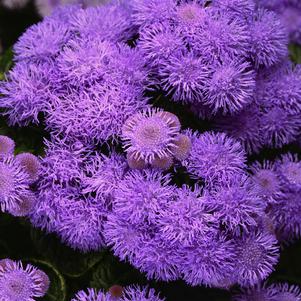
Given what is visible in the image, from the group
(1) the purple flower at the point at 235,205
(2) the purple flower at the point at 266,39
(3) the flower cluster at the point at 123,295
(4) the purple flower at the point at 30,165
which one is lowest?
(3) the flower cluster at the point at 123,295

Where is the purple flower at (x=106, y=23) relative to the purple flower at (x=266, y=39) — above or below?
below

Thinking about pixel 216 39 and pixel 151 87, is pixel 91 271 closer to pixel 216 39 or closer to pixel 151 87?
pixel 151 87

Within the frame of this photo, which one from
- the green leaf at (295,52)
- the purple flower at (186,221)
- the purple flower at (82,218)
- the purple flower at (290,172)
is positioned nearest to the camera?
the purple flower at (186,221)

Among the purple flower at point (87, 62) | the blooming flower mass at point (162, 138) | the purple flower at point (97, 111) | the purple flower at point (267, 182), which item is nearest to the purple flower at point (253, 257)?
the blooming flower mass at point (162, 138)

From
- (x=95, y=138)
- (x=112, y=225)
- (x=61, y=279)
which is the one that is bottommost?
(x=61, y=279)

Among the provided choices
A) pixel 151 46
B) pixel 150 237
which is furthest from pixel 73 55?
pixel 150 237

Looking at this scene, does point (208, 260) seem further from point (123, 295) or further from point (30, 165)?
point (30, 165)

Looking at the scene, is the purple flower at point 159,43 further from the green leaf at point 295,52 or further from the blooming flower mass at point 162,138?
the green leaf at point 295,52
